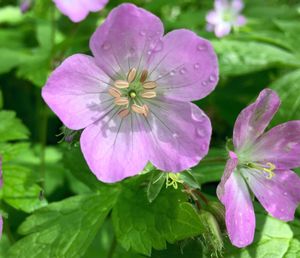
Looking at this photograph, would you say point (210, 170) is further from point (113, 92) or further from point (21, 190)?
point (21, 190)

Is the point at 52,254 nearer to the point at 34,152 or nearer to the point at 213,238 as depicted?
the point at 213,238

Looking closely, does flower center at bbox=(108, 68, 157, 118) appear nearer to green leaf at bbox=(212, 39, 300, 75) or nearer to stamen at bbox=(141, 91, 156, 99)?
stamen at bbox=(141, 91, 156, 99)

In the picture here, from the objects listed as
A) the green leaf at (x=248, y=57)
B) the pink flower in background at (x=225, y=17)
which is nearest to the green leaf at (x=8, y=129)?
the green leaf at (x=248, y=57)

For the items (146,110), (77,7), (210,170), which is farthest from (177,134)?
(77,7)

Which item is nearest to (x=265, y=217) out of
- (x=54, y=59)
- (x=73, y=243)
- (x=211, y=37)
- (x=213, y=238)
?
(x=213, y=238)

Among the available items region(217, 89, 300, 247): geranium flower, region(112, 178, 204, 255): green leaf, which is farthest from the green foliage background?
region(217, 89, 300, 247): geranium flower

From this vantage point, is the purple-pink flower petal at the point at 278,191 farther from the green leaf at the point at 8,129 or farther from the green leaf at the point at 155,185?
the green leaf at the point at 8,129

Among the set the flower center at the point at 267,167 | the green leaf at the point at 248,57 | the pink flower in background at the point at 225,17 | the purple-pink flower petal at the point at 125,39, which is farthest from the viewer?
the pink flower in background at the point at 225,17

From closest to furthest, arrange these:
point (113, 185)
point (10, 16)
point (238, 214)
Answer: point (238, 214) < point (113, 185) < point (10, 16)
